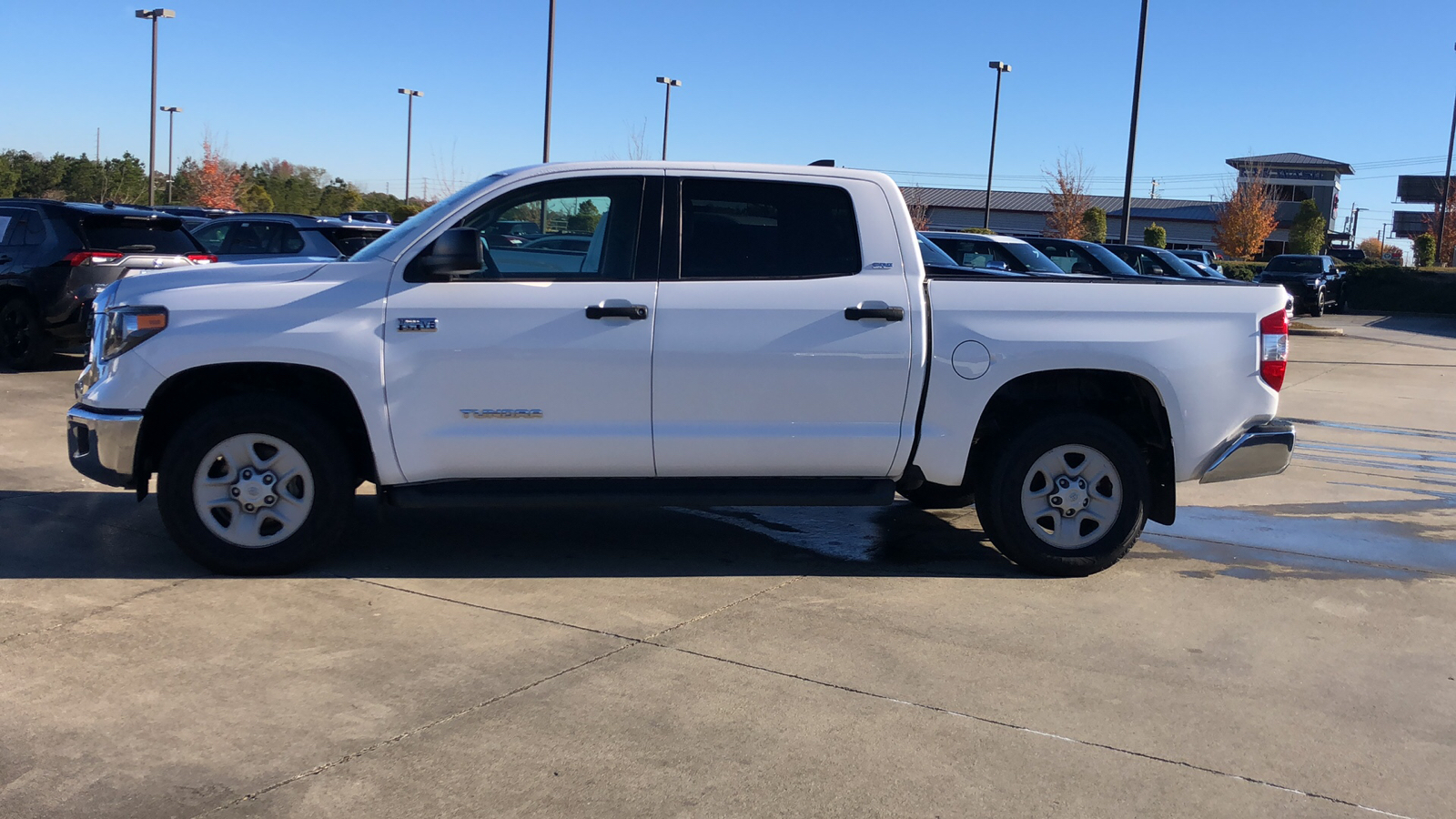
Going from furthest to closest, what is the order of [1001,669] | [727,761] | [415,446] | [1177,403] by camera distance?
[1177,403] → [415,446] → [1001,669] → [727,761]

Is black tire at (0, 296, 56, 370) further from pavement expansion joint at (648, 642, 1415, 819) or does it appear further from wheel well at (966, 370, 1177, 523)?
wheel well at (966, 370, 1177, 523)

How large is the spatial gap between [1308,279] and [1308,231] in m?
22.2

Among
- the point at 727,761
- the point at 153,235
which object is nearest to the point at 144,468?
the point at 727,761

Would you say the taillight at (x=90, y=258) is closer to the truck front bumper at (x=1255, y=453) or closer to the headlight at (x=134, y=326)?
the headlight at (x=134, y=326)

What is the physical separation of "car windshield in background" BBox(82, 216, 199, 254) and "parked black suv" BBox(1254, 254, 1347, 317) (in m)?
29.2

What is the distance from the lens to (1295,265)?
3575 cm

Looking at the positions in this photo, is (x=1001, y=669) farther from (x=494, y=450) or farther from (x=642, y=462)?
(x=494, y=450)

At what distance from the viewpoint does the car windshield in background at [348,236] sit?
12625 mm

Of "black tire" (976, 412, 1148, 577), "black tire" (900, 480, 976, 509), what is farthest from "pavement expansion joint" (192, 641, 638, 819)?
"black tire" (900, 480, 976, 509)

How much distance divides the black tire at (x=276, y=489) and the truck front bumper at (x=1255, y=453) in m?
4.21

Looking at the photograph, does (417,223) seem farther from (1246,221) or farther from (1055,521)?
(1246,221)

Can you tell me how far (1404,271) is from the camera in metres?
40.8

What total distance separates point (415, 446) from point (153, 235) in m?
8.32

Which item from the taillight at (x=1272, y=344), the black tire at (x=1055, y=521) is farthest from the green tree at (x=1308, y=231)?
the black tire at (x=1055, y=521)
